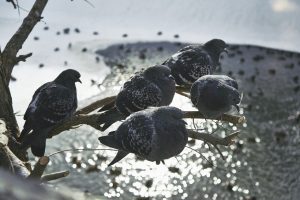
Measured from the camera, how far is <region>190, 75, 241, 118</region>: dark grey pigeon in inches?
143

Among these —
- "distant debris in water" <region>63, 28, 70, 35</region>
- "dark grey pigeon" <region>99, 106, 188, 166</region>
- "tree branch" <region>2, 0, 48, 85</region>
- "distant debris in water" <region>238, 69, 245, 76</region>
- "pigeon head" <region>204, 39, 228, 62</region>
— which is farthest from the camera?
"distant debris in water" <region>63, 28, 70, 35</region>

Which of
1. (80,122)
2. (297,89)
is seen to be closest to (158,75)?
(80,122)

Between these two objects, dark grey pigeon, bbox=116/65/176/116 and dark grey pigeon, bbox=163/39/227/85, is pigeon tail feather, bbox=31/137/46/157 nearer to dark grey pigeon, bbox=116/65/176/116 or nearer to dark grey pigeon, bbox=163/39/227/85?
dark grey pigeon, bbox=116/65/176/116

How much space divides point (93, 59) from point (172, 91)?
1787cm

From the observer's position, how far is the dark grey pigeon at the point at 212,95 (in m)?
3.63

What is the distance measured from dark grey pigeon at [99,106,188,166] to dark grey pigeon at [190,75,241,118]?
53cm

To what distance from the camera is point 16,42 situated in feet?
15.4

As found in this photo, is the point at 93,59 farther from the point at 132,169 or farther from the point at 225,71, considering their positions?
the point at 132,169

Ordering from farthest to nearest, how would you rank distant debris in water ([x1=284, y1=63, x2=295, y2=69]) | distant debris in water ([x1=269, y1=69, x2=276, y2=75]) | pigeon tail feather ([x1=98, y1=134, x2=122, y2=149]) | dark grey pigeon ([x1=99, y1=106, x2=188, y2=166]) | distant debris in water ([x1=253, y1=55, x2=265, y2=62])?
distant debris in water ([x1=253, y1=55, x2=265, y2=62]), distant debris in water ([x1=284, y1=63, x2=295, y2=69]), distant debris in water ([x1=269, y1=69, x2=276, y2=75]), pigeon tail feather ([x1=98, y1=134, x2=122, y2=149]), dark grey pigeon ([x1=99, y1=106, x2=188, y2=166])

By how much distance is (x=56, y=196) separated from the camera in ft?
1.95

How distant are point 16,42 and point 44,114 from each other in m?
1.04

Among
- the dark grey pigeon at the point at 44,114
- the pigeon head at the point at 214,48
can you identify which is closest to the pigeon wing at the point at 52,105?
the dark grey pigeon at the point at 44,114

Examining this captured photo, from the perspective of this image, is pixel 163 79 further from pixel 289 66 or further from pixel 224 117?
pixel 289 66

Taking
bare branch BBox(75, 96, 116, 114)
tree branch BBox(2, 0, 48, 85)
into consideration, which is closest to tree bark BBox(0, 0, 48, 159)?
tree branch BBox(2, 0, 48, 85)
